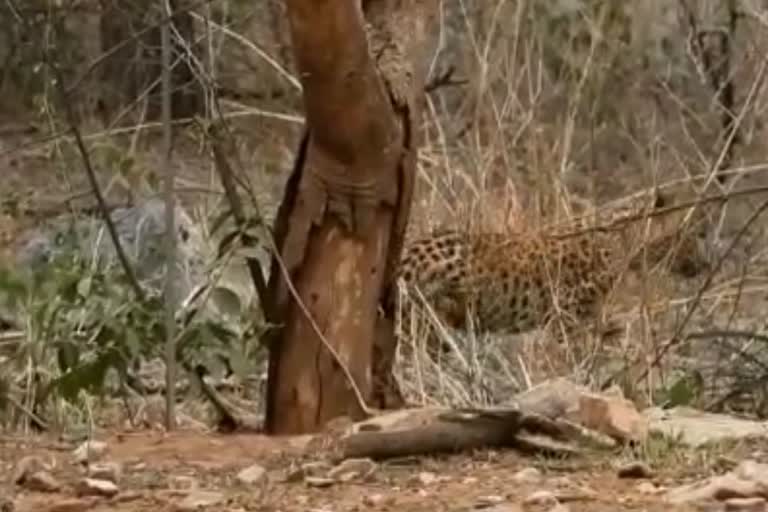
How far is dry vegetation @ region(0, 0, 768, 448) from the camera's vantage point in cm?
528

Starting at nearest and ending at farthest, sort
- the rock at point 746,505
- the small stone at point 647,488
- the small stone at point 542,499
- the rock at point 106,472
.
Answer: the rock at point 746,505
the small stone at point 542,499
the small stone at point 647,488
the rock at point 106,472

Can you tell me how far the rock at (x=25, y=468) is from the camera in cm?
350

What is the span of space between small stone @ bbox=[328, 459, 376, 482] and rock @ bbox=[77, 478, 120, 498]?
36 cm

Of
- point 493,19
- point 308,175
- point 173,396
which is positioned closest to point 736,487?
point 308,175

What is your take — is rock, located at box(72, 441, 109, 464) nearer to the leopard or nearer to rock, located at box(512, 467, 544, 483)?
rock, located at box(512, 467, 544, 483)

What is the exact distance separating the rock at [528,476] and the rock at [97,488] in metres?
0.66

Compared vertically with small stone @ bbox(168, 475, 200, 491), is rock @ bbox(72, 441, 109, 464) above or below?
above

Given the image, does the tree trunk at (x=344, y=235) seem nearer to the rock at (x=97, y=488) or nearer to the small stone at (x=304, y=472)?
the small stone at (x=304, y=472)

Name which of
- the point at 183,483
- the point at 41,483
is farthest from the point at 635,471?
the point at 41,483

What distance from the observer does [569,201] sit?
21.2 ft

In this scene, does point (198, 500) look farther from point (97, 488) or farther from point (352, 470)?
point (352, 470)

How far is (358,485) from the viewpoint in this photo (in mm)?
3371

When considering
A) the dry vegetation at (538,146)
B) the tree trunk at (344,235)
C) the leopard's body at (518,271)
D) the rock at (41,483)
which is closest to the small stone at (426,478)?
the rock at (41,483)

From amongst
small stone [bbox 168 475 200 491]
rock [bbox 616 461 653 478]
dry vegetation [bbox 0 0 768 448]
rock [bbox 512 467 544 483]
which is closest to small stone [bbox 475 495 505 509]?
rock [bbox 512 467 544 483]
